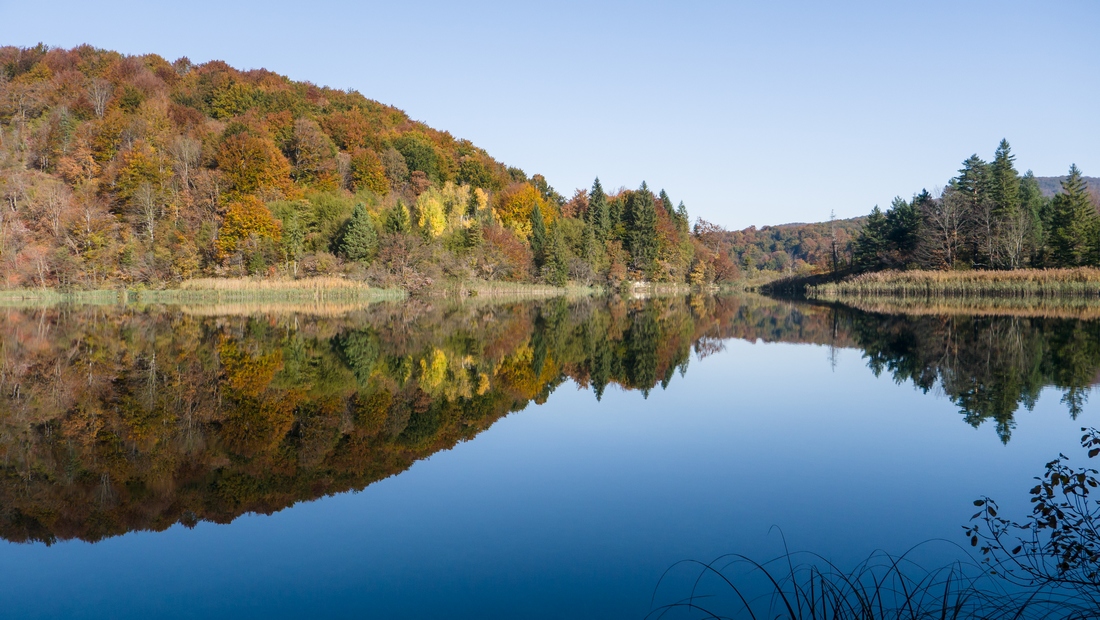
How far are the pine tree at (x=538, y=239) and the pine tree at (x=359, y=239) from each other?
15.6 m

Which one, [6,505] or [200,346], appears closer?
[6,505]

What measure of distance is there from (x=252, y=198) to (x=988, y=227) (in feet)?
155

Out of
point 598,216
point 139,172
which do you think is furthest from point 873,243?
point 139,172

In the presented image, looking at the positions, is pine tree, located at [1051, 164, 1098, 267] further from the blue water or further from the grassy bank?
the grassy bank

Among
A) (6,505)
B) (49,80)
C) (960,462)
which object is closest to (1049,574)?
(960,462)

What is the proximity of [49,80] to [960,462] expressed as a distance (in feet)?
242

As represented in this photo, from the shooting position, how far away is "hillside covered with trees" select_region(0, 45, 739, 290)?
39094 millimetres

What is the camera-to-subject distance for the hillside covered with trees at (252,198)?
39094mm

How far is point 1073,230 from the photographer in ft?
124

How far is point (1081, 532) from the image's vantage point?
12.9 feet

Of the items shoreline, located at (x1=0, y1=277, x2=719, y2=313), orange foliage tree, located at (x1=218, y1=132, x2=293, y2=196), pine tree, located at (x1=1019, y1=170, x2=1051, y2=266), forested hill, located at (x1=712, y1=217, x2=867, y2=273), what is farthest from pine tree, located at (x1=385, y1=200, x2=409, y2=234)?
forested hill, located at (x1=712, y1=217, x2=867, y2=273)

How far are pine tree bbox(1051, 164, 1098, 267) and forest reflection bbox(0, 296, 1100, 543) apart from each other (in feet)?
81.1

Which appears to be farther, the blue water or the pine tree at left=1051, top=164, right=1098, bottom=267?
the pine tree at left=1051, top=164, right=1098, bottom=267

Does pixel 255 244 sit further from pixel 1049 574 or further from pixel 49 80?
pixel 1049 574
